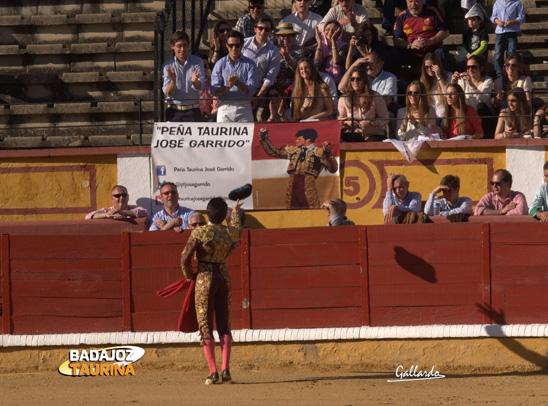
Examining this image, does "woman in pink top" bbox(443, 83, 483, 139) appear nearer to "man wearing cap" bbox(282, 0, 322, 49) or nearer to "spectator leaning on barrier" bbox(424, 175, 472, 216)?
"spectator leaning on barrier" bbox(424, 175, 472, 216)

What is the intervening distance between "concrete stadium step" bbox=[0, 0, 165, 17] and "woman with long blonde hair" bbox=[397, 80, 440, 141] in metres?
4.36

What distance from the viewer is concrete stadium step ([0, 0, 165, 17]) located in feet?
46.8

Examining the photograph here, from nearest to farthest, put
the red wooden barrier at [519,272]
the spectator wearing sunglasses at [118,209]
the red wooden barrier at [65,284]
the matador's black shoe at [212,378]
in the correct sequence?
1. the matador's black shoe at [212,378]
2. the red wooden barrier at [519,272]
3. the red wooden barrier at [65,284]
4. the spectator wearing sunglasses at [118,209]

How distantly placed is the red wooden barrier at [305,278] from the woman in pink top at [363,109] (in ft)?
5.92

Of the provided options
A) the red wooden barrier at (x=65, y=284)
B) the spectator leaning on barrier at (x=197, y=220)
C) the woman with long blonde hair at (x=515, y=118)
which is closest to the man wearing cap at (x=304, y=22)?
the woman with long blonde hair at (x=515, y=118)

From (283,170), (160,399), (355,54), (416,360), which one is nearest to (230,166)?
(283,170)

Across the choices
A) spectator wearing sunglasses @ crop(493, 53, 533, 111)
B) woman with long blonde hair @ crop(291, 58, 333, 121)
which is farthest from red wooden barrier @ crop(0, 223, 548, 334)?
spectator wearing sunglasses @ crop(493, 53, 533, 111)

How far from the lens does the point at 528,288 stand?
9492mm

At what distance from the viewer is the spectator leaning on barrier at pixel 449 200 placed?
1007 centimetres

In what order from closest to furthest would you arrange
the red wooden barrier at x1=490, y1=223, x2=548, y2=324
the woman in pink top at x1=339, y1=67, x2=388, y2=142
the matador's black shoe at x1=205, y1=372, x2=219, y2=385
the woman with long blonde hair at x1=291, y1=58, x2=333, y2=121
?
the matador's black shoe at x1=205, y1=372, x2=219, y2=385 < the red wooden barrier at x1=490, y1=223, x2=548, y2=324 < the woman in pink top at x1=339, y1=67, x2=388, y2=142 < the woman with long blonde hair at x1=291, y1=58, x2=333, y2=121

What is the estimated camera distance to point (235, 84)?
1120 cm

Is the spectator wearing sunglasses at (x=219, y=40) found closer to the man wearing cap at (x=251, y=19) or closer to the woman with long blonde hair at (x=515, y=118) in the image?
the man wearing cap at (x=251, y=19)

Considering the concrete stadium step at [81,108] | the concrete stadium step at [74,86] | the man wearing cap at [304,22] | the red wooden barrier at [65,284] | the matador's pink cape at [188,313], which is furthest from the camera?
the concrete stadium step at [74,86]

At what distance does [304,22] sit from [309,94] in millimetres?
1439
